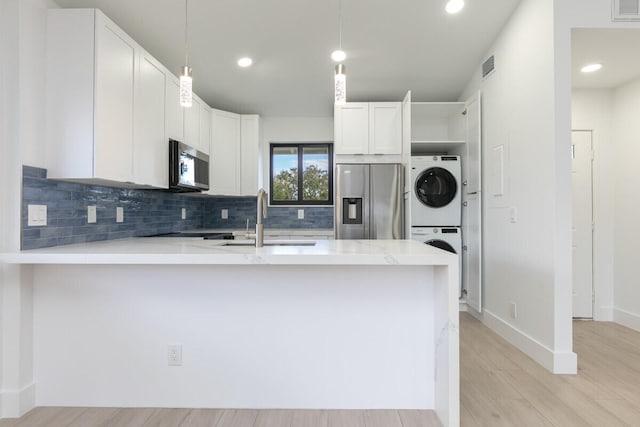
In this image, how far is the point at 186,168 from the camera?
3.00 metres

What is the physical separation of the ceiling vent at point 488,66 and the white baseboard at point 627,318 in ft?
8.71

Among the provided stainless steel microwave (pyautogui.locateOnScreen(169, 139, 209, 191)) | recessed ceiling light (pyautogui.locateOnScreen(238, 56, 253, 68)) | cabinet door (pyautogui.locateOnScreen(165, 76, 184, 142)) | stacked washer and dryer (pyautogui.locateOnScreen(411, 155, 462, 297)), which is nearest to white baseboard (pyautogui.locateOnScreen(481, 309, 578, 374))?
stacked washer and dryer (pyautogui.locateOnScreen(411, 155, 462, 297))

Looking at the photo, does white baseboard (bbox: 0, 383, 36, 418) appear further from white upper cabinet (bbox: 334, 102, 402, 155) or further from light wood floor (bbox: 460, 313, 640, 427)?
white upper cabinet (bbox: 334, 102, 402, 155)

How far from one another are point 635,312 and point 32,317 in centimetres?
475

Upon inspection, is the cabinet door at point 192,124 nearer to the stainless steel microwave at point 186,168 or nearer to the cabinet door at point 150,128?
the stainless steel microwave at point 186,168

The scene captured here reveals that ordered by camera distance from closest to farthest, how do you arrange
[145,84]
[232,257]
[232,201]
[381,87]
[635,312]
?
[232,257] < [145,84] < [635,312] < [381,87] < [232,201]

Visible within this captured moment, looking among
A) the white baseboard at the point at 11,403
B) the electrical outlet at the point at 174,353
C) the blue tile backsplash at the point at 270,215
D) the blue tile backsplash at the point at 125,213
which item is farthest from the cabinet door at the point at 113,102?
the blue tile backsplash at the point at 270,215

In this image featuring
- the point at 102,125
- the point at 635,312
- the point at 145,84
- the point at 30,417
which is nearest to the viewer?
the point at 30,417

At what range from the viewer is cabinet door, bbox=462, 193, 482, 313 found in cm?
355

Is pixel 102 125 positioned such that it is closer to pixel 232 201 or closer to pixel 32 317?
pixel 32 317

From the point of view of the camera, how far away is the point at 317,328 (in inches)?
76.5

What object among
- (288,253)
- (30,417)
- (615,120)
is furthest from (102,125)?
(615,120)

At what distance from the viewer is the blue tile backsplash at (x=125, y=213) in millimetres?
1972

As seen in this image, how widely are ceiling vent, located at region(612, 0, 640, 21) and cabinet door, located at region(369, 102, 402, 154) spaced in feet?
6.41
